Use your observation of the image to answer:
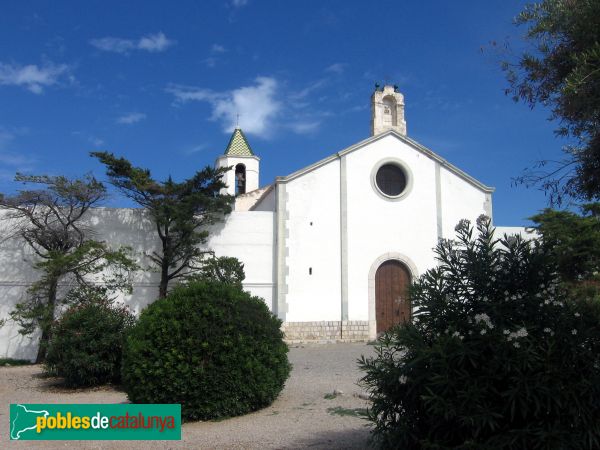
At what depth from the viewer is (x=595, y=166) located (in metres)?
4.95

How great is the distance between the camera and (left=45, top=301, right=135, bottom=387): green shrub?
9.77 m

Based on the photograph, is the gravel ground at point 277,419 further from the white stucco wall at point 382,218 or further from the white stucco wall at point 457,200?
the white stucco wall at point 457,200

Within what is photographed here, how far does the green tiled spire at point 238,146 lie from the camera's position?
3036cm

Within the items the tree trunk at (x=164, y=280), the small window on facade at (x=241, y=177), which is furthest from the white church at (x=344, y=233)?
the small window on facade at (x=241, y=177)

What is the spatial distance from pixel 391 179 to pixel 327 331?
6056 mm

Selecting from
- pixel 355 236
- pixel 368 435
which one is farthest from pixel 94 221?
pixel 368 435

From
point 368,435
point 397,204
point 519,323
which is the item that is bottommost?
point 368,435

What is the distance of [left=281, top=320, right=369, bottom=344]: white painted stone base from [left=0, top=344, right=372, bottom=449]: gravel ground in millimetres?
5994

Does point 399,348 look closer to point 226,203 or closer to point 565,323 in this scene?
point 565,323

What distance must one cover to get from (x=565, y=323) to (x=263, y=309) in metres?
4.66

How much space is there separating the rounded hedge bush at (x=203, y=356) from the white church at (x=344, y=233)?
33.3 feet

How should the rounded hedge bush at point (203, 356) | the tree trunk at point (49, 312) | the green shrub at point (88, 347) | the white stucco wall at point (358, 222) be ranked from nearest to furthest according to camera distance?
1. the rounded hedge bush at point (203, 356)
2. the green shrub at point (88, 347)
3. the tree trunk at point (49, 312)
4. the white stucco wall at point (358, 222)

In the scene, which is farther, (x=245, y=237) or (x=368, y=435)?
(x=245, y=237)

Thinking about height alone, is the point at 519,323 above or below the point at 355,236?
below
